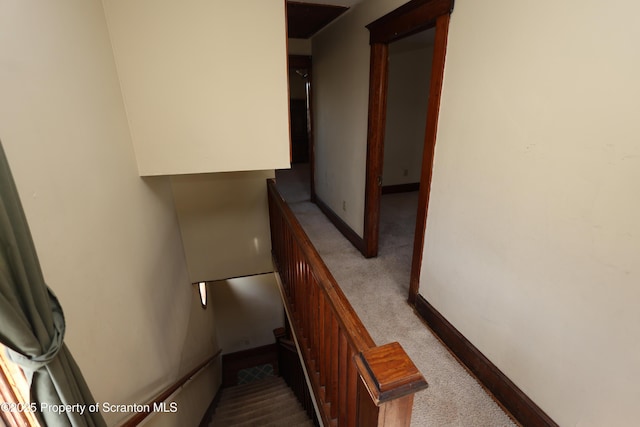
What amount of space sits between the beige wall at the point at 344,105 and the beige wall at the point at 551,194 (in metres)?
1.10

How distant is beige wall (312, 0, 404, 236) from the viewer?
9.09ft

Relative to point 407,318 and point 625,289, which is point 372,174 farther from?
point 625,289

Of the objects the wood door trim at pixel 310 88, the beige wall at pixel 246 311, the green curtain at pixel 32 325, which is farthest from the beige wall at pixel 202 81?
the beige wall at pixel 246 311

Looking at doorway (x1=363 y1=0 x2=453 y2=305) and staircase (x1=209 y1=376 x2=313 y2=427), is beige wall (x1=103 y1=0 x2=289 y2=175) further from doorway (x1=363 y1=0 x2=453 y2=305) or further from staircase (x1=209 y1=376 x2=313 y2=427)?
staircase (x1=209 y1=376 x2=313 y2=427)

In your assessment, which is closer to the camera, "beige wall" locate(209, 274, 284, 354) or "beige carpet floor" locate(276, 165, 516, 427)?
"beige carpet floor" locate(276, 165, 516, 427)

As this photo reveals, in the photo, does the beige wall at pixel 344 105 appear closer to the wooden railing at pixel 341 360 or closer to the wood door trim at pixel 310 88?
the wood door trim at pixel 310 88

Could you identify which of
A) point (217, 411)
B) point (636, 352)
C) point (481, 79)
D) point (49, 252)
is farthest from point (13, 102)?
point (217, 411)

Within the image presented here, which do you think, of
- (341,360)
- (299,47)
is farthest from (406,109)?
(341,360)

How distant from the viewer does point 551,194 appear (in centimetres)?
127

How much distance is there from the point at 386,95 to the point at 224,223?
228cm

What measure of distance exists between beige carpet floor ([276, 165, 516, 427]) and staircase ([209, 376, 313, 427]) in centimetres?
161

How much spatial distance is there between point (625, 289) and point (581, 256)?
0.17 m

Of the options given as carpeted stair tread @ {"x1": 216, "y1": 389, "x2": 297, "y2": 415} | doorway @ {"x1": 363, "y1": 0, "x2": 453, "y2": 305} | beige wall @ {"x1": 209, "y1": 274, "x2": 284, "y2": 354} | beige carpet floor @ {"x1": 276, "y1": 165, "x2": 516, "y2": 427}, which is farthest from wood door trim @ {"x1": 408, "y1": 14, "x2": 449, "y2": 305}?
beige wall @ {"x1": 209, "y1": 274, "x2": 284, "y2": 354}

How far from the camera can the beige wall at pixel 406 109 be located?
4.49 metres
